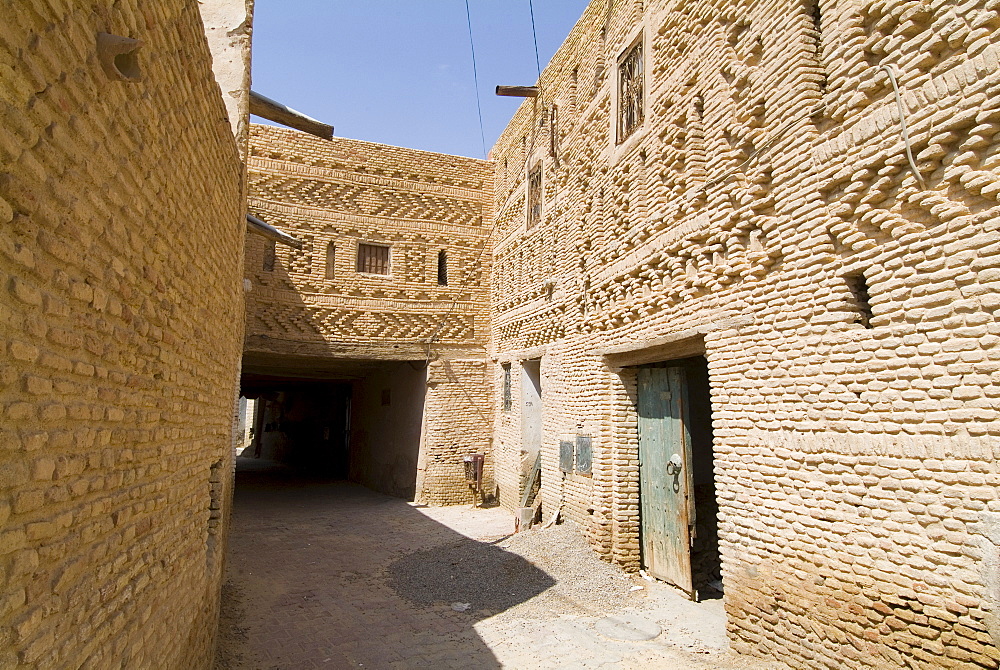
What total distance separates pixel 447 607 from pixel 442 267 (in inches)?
323

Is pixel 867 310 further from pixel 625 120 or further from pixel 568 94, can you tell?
pixel 568 94

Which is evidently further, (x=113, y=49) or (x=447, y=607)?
(x=447, y=607)

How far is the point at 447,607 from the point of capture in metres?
6.47

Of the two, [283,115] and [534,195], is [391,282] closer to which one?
[534,195]

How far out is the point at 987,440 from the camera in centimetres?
346

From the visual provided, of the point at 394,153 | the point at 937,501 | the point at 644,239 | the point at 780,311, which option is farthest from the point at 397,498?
the point at 937,501

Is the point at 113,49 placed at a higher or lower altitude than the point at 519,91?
lower

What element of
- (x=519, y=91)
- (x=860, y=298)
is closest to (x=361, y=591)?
(x=860, y=298)

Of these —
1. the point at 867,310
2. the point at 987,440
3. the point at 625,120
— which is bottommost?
the point at 987,440

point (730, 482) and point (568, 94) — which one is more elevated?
point (568, 94)

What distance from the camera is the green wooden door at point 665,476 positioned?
6.63 meters

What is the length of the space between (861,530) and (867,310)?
1.57m

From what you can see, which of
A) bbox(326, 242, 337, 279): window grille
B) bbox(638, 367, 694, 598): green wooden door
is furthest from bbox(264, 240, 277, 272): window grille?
bbox(638, 367, 694, 598): green wooden door

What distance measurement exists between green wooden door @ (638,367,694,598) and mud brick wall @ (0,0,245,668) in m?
4.85
